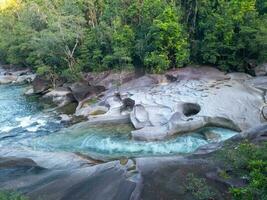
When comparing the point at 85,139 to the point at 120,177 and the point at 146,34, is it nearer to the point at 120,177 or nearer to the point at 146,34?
the point at 120,177

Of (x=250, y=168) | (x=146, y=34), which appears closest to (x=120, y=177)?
(x=250, y=168)

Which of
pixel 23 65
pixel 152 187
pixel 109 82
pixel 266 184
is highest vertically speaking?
pixel 266 184

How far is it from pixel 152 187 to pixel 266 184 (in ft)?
13.9

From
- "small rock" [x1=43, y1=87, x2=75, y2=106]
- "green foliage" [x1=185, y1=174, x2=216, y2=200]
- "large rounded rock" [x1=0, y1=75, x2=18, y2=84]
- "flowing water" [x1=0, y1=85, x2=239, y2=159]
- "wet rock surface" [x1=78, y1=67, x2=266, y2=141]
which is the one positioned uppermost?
"green foliage" [x1=185, y1=174, x2=216, y2=200]

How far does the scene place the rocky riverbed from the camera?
12.5 metres

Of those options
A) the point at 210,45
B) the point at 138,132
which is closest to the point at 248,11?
the point at 210,45

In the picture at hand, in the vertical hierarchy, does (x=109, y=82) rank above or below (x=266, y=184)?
below

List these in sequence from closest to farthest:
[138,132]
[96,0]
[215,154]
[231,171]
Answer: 1. [231,171]
2. [215,154]
3. [138,132]
4. [96,0]

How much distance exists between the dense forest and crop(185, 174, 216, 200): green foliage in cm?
1875

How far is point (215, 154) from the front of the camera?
13.5m

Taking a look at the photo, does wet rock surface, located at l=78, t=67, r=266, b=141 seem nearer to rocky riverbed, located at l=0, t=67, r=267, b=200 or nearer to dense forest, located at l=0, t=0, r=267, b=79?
rocky riverbed, located at l=0, t=67, r=267, b=200

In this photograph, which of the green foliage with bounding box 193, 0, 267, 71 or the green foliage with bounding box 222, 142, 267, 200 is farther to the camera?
the green foliage with bounding box 193, 0, 267, 71

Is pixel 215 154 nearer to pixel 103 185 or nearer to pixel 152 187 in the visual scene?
pixel 152 187

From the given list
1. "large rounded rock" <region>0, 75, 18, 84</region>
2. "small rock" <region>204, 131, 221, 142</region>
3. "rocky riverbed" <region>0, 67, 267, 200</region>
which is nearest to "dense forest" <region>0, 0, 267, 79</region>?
"rocky riverbed" <region>0, 67, 267, 200</region>
